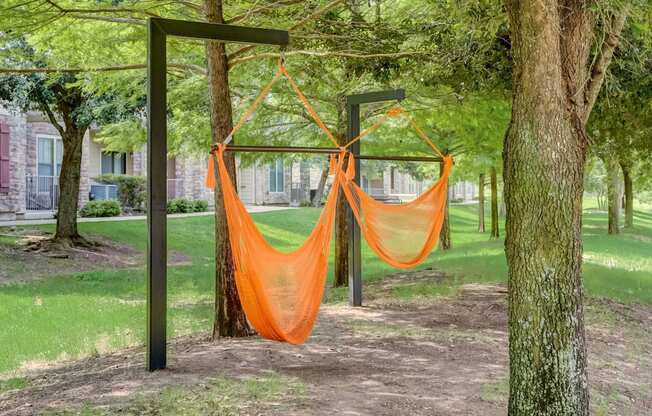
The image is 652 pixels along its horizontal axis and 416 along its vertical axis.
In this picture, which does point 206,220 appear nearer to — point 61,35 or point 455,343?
point 61,35

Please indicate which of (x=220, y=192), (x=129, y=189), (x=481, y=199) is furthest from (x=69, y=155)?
(x=481, y=199)

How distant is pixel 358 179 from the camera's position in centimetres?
783

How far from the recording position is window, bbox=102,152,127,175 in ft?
66.3

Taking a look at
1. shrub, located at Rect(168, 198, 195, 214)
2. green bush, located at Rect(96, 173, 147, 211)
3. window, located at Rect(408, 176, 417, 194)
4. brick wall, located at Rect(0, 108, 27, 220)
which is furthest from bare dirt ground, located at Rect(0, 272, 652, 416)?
window, located at Rect(408, 176, 417, 194)

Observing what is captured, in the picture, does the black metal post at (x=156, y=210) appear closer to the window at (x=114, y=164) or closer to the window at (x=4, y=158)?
the window at (x=4, y=158)

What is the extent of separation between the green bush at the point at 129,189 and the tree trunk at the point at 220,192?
14138 mm

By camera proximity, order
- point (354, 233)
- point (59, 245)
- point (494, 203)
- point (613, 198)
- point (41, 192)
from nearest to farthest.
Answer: point (354, 233) → point (59, 245) → point (494, 203) → point (41, 192) → point (613, 198)

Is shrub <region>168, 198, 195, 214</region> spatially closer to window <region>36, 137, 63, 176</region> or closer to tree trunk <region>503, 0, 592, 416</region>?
window <region>36, 137, 63, 176</region>

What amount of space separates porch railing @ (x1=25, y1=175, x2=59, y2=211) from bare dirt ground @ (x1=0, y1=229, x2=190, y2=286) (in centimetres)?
340

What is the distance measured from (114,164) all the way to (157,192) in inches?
669

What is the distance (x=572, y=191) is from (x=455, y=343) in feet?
8.61

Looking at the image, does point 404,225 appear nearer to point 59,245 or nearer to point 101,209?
point 59,245

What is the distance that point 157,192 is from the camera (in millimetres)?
4406

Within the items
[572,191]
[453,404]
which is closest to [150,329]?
[453,404]
